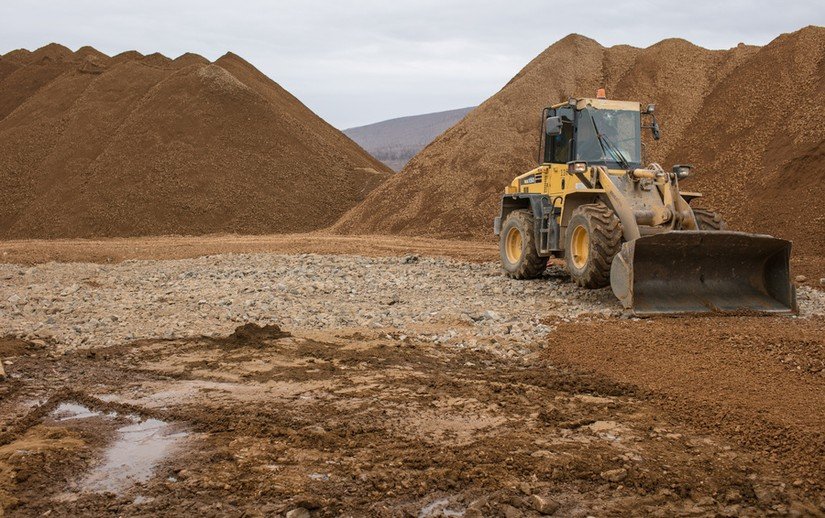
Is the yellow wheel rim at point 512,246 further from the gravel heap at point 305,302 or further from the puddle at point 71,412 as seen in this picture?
the puddle at point 71,412

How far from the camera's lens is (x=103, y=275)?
15.0 meters

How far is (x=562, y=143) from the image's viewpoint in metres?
12.2

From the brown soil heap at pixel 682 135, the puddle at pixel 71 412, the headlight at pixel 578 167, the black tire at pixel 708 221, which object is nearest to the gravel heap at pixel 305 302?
the black tire at pixel 708 221

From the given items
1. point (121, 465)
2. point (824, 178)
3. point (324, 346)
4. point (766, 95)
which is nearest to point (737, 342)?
point (324, 346)

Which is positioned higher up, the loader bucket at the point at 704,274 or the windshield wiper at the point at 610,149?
the windshield wiper at the point at 610,149

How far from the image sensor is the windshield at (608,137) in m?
11.8

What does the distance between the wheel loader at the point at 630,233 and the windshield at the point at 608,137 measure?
2 centimetres

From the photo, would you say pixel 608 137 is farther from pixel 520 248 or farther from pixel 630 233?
pixel 520 248

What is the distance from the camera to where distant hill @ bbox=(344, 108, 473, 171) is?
117188 millimetres

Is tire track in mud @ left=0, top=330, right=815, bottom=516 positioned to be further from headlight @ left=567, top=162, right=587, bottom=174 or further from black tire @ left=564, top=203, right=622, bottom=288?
headlight @ left=567, top=162, right=587, bottom=174

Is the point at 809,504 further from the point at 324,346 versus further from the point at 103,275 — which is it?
the point at 103,275

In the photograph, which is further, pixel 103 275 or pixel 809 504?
pixel 103 275

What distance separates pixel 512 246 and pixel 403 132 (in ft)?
410

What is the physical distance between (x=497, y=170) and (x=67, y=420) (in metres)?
21.2
